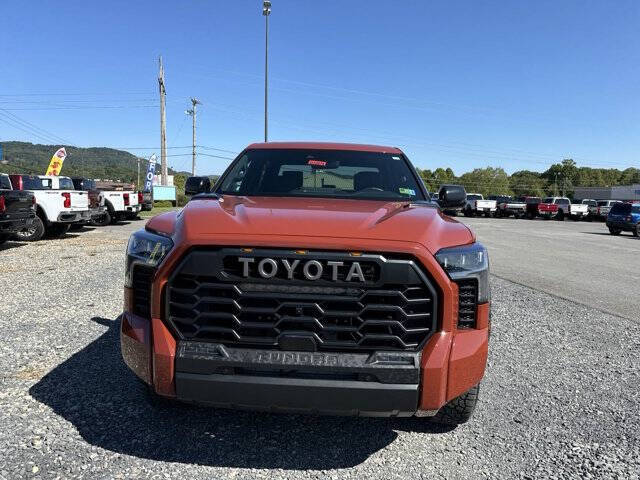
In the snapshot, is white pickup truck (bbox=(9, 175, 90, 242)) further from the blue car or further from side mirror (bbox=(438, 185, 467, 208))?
the blue car

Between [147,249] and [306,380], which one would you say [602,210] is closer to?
[306,380]

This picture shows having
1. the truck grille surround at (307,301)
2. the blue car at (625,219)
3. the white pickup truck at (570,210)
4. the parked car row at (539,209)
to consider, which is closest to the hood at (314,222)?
the truck grille surround at (307,301)

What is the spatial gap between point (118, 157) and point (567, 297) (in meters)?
184

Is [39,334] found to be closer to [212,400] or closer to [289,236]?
[212,400]

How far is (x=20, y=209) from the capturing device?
35.3 ft

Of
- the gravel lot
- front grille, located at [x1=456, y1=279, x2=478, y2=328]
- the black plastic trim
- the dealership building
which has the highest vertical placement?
the dealership building

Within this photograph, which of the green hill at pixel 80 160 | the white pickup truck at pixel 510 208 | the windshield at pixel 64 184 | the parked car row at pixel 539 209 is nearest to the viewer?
the windshield at pixel 64 184

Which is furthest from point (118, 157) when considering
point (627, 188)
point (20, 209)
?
point (20, 209)

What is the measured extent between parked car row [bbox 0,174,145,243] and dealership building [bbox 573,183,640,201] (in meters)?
81.4

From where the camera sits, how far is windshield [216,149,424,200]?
12.3ft

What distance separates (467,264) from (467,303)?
19cm

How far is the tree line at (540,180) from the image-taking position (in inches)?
4405

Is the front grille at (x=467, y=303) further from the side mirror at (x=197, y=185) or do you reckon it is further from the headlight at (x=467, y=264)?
the side mirror at (x=197, y=185)

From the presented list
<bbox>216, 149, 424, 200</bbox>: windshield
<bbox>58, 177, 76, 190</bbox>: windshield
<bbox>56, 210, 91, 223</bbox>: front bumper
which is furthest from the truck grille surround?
<bbox>58, 177, 76, 190</bbox>: windshield
